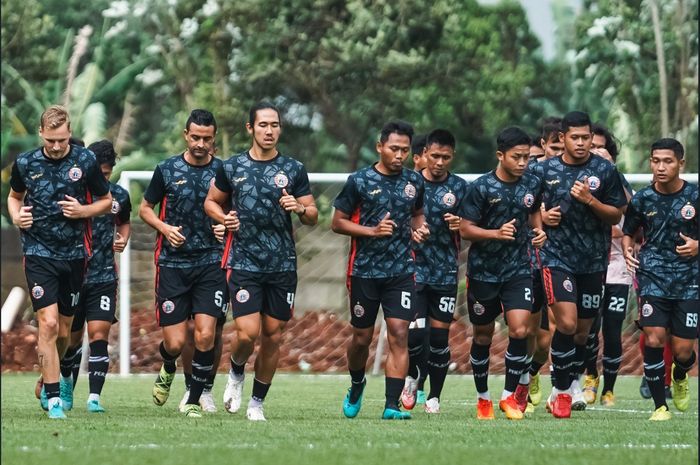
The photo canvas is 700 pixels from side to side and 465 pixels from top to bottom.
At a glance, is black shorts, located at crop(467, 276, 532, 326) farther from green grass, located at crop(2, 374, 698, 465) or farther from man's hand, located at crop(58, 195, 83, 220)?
man's hand, located at crop(58, 195, 83, 220)

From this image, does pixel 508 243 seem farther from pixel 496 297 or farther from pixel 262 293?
pixel 262 293

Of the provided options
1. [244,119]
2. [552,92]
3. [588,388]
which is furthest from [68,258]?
[552,92]

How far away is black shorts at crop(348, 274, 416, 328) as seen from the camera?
11.3 meters

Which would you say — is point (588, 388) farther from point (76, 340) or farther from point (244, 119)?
point (244, 119)

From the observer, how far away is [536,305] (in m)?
12.8

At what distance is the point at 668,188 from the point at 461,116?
2236 cm

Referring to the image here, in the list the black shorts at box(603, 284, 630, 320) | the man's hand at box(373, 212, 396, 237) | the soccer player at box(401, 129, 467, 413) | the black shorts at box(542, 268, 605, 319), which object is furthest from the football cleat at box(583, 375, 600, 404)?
the man's hand at box(373, 212, 396, 237)

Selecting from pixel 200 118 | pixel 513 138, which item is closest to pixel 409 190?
pixel 513 138

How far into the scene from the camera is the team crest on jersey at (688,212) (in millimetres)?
11891

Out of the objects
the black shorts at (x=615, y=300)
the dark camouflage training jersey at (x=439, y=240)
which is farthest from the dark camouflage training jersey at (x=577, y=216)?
the black shorts at (x=615, y=300)

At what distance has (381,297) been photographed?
11453mm

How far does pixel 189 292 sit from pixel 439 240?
89.1 inches

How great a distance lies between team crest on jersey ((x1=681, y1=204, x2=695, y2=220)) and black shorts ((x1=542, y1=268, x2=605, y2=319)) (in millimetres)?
851

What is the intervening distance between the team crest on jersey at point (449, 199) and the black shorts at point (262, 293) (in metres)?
2.05
